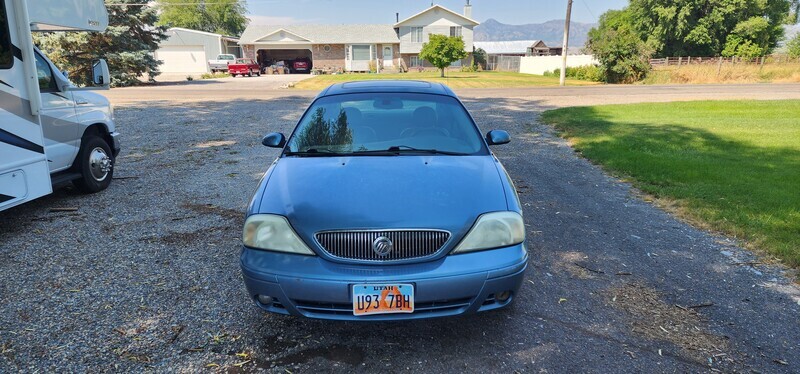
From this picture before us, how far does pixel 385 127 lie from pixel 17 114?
11.1ft

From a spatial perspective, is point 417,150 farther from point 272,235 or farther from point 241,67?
point 241,67

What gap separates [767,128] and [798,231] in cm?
807

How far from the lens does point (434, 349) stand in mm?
2939

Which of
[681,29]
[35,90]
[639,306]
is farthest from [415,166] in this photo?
[681,29]

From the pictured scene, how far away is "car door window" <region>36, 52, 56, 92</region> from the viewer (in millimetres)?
5246

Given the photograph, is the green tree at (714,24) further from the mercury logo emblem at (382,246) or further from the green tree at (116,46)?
the mercury logo emblem at (382,246)

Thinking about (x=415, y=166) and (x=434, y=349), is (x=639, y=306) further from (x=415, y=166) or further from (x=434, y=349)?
(x=415, y=166)

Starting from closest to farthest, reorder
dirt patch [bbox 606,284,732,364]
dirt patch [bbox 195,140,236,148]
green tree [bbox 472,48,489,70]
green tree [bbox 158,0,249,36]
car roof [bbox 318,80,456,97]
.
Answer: dirt patch [bbox 606,284,732,364] < car roof [bbox 318,80,456,97] < dirt patch [bbox 195,140,236,148] < green tree [bbox 472,48,489,70] < green tree [bbox 158,0,249,36]

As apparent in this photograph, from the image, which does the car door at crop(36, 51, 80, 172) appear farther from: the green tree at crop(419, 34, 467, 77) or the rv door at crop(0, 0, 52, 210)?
the green tree at crop(419, 34, 467, 77)

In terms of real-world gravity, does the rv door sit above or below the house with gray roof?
below

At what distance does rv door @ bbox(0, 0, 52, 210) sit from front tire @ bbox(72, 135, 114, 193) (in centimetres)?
131

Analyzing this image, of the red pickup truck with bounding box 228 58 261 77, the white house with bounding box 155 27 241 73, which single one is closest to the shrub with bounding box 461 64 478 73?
the red pickup truck with bounding box 228 58 261 77

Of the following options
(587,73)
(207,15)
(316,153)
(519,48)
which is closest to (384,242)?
(316,153)

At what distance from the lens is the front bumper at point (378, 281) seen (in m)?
2.65
